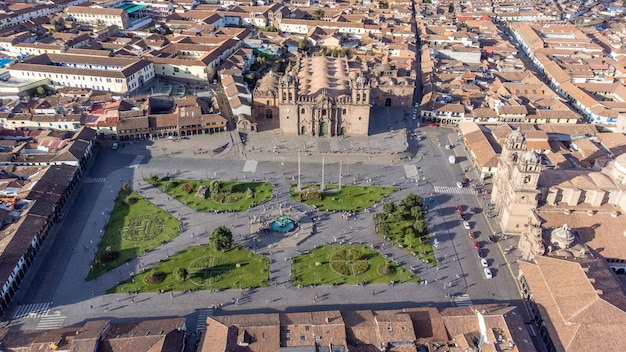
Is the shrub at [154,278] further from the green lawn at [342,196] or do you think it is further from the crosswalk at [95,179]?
the crosswalk at [95,179]

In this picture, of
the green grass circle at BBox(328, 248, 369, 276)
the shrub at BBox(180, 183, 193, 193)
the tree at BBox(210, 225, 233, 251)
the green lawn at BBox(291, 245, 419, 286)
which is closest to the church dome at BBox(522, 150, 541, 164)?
the green lawn at BBox(291, 245, 419, 286)

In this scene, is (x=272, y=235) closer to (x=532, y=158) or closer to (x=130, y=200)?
(x=130, y=200)

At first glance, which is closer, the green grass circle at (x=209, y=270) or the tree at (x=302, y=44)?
the green grass circle at (x=209, y=270)

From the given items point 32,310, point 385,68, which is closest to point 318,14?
point 385,68

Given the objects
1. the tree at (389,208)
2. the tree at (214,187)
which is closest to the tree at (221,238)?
the tree at (214,187)

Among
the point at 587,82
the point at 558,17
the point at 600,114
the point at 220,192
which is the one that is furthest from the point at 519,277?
the point at 558,17

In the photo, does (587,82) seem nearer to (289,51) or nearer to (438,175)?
(438,175)

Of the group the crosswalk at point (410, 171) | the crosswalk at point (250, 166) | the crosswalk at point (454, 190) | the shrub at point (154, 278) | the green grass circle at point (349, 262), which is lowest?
the crosswalk at point (410, 171)
